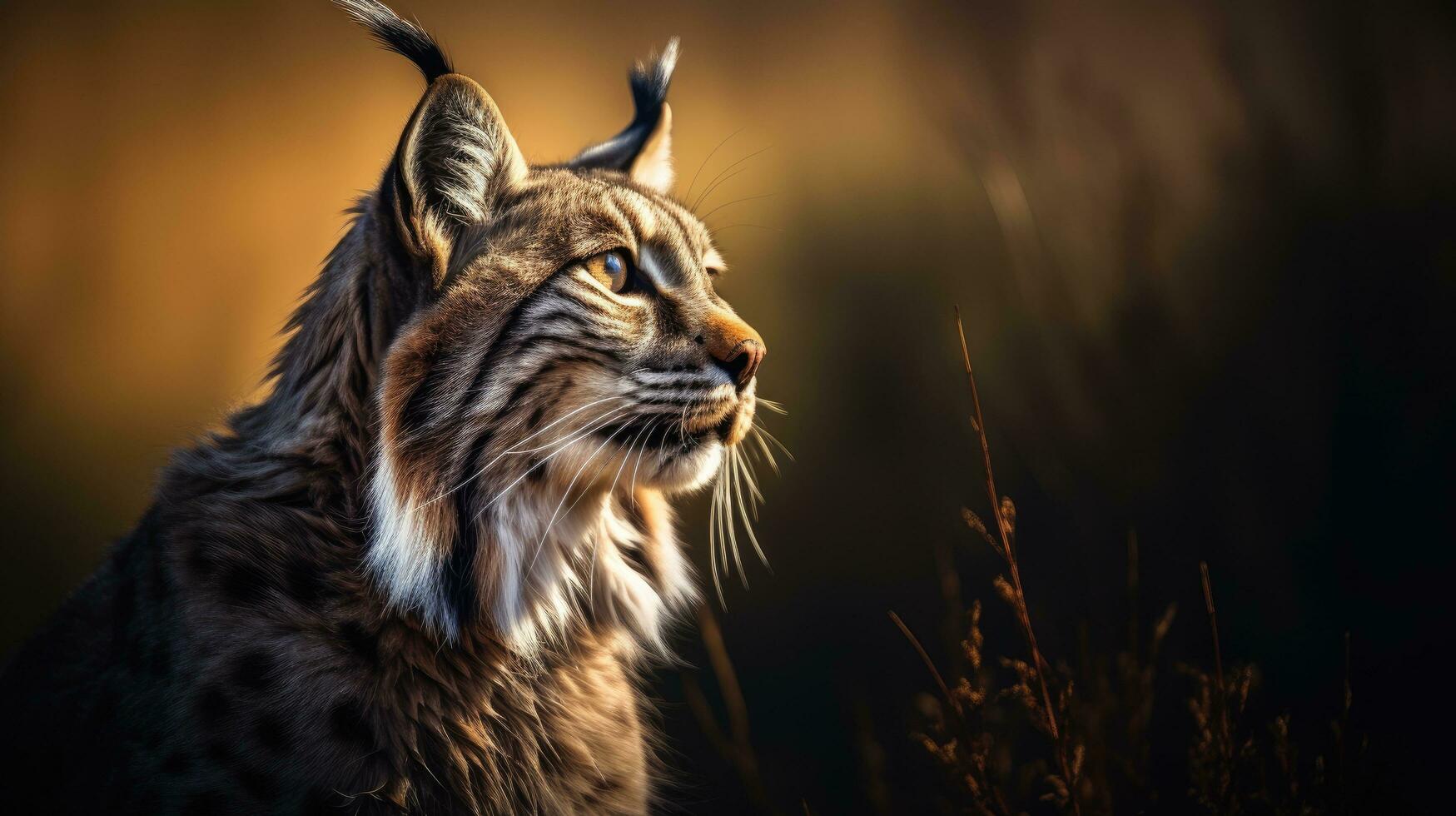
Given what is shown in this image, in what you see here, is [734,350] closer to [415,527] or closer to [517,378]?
[517,378]

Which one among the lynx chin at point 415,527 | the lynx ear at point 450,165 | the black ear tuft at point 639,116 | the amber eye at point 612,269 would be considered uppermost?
the black ear tuft at point 639,116

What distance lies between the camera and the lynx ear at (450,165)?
192 cm

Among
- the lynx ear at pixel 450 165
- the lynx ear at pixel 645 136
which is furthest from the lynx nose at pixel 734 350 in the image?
the lynx ear at pixel 645 136

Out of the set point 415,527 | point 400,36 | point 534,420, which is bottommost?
point 415,527

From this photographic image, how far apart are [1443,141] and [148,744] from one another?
4.38 m

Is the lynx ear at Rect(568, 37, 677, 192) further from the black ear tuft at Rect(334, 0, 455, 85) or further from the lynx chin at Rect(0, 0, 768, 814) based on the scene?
the black ear tuft at Rect(334, 0, 455, 85)

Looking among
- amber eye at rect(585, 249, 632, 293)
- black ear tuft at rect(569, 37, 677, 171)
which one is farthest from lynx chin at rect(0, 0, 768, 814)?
black ear tuft at rect(569, 37, 677, 171)

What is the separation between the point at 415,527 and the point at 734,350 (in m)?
0.81

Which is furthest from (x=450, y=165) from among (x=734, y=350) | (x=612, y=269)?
(x=734, y=350)

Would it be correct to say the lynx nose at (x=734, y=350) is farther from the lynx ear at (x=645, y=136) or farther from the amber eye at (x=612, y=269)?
the lynx ear at (x=645, y=136)

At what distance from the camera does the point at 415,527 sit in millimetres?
1959

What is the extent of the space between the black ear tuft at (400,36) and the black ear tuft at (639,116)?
0.68 m

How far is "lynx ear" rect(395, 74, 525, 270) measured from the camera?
75.6 inches

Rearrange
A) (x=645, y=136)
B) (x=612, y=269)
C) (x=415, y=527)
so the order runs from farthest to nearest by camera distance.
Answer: (x=645, y=136) < (x=612, y=269) < (x=415, y=527)
